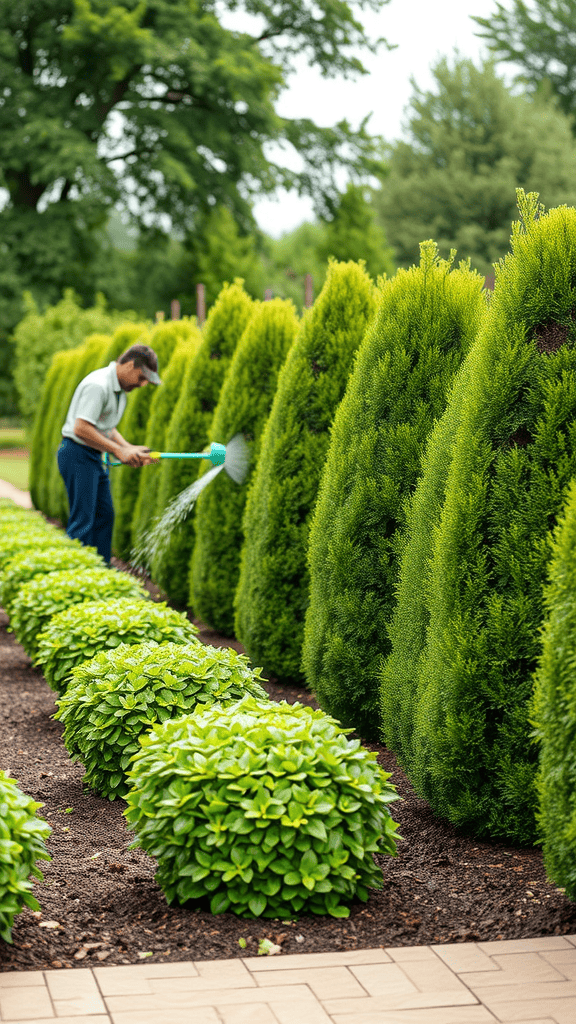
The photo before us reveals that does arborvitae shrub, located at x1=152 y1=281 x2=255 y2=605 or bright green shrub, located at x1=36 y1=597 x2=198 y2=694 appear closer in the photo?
bright green shrub, located at x1=36 y1=597 x2=198 y2=694

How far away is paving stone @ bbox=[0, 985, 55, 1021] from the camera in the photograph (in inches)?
105

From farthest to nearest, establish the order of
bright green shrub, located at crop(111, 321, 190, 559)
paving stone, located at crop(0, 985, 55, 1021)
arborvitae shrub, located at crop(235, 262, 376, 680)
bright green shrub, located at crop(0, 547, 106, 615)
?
1. bright green shrub, located at crop(111, 321, 190, 559)
2. bright green shrub, located at crop(0, 547, 106, 615)
3. arborvitae shrub, located at crop(235, 262, 376, 680)
4. paving stone, located at crop(0, 985, 55, 1021)

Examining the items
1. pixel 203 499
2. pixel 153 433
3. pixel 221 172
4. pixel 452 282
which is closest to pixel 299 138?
pixel 221 172

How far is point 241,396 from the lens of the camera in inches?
316

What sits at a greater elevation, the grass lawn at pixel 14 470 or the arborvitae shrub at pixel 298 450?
the arborvitae shrub at pixel 298 450

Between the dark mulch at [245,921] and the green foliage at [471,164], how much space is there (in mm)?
37599

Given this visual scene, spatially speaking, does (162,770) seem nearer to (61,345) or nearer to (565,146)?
(61,345)

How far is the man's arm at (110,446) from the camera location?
26.5 ft

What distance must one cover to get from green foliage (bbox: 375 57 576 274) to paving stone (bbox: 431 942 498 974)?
38472 millimetres

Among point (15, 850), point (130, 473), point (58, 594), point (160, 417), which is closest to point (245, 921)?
point (15, 850)

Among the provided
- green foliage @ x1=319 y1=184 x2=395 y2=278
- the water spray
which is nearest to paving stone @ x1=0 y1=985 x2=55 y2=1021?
the water spray

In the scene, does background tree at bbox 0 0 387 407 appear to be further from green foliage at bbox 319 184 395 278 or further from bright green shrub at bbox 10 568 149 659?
bright green shrub at bbox 10 568 149 659

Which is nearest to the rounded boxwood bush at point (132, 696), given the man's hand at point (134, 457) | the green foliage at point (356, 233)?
the man's hand at point (134, 457)

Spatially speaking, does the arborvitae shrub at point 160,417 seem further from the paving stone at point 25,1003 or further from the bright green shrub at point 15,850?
the paving stone at point 25,1003
